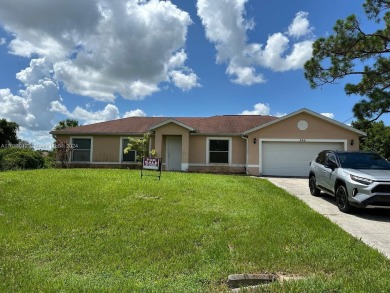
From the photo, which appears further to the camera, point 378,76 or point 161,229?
point 378,76

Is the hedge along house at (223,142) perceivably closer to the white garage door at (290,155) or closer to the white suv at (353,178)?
the white garage door at (290,155)

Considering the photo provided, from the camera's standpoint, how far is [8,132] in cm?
3775

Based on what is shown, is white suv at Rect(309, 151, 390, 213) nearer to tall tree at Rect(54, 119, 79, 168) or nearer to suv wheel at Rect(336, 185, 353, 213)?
suv wheel at Rect(336, 185, 353, 213)

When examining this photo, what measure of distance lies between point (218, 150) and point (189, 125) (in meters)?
2.69

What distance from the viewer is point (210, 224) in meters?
6.68

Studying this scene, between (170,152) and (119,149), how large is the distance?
3.57 metres

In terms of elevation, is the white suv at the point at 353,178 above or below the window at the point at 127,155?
below

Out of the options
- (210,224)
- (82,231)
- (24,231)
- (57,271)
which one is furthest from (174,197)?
(57,271)

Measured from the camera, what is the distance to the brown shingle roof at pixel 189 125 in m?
21.5

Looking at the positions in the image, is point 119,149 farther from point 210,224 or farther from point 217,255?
point 217,255

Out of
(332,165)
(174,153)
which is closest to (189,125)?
(174,153)

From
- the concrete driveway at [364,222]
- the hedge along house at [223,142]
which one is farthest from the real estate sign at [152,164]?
the hedge along house at [223,142]

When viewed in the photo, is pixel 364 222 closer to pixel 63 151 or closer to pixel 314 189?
pixel 314 189

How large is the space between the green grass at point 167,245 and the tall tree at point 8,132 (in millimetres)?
32839
